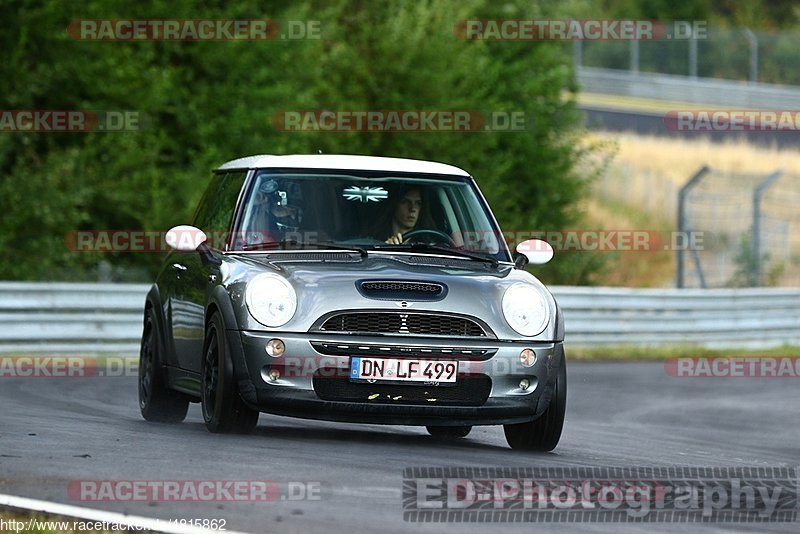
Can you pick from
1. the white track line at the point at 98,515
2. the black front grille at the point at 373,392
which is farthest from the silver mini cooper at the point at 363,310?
the white track line at the point at 98,515

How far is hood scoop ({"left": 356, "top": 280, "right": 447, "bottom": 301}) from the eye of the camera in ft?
29.6

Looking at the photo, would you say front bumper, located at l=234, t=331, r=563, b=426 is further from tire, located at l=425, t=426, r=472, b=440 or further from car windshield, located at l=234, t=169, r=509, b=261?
tire, located at l=425, t=426, r=472, b=440

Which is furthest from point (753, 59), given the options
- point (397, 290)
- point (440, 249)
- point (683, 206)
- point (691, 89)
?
point (397, 290)

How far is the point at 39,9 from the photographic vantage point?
82.4ft

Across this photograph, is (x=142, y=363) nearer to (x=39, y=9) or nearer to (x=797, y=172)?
(x=39, y=9)

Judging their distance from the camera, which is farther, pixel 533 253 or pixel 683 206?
pixel 683 206

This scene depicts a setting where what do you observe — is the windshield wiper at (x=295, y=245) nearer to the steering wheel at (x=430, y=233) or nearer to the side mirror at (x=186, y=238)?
the side mirror at (x=186, y=238)

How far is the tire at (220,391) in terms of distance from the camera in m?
9.10

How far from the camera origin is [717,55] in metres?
50.0

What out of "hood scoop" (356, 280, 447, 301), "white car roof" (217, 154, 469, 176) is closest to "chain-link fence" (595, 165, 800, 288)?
"white car roof" (217, 154, 469, 176)

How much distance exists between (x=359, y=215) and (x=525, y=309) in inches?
49.1

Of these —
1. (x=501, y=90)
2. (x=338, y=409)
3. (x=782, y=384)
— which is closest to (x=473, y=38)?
(x=501, y=90)

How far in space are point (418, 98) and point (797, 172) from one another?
14704 mm

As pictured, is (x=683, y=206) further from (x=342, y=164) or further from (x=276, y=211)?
(x=276, y=211)
